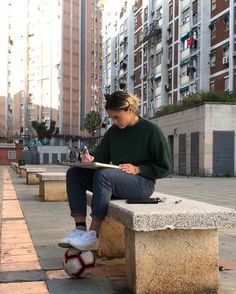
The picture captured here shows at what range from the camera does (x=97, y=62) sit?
361 feet

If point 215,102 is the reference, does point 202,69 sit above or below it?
above

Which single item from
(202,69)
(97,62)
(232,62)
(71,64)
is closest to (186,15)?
(202,69)

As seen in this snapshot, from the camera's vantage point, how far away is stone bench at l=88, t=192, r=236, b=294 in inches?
141

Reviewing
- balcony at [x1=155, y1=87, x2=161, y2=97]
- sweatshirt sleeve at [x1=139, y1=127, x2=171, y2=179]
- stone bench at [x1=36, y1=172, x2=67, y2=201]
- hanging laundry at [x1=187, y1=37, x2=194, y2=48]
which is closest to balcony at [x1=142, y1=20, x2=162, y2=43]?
balcony at [x1=155, y1=87, x2=161, y2=97]

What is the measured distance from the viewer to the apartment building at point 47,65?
328 ft

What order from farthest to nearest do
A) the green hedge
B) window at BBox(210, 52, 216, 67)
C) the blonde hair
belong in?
window at BBox(210, 52, 216, 67) → the green hedge → the blonde hair

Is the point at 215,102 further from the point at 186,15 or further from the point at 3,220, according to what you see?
the point at 3,220

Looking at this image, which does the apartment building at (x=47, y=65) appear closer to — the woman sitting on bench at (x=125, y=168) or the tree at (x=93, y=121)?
the tree at (x=93, y=121)

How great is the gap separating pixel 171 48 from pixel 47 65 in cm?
5203

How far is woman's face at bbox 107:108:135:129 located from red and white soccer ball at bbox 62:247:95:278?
1128 millimetres

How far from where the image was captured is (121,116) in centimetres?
443

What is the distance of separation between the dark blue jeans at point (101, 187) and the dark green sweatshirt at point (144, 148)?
0.13 metres

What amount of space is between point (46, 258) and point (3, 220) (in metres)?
2.99

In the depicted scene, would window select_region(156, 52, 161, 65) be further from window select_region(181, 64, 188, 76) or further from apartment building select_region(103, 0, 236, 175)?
window select_region(181, 64, 188, 76)
